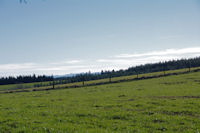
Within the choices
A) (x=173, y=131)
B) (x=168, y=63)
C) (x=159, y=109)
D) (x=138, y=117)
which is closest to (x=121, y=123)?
(x=138, y=117)

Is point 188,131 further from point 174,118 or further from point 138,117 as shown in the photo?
point 138,117

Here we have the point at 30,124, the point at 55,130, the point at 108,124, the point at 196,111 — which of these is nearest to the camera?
the point at 55,130

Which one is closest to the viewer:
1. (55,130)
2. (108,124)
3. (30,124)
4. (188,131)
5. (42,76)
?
(188,131)

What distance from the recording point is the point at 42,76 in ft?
567

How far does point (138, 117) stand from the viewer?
45.7 feet

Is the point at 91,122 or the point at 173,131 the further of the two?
the point at 91,122

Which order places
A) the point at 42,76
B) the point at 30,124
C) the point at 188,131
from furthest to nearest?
the point at 42,76 < the point at 30,124 < the point at 188,131

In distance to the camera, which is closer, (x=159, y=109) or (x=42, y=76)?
(x=159, y=109)

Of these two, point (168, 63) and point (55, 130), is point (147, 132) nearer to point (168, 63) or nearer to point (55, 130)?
point (55, 130)

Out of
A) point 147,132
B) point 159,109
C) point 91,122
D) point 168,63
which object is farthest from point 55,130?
point 168,63

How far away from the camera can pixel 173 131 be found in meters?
10.5

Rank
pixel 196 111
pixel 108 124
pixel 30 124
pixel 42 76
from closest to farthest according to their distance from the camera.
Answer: pixel 108 124 → pixel 30 124 → pixel 196 111 → pixel 42 76

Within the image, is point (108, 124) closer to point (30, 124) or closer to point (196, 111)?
point (30, 124)

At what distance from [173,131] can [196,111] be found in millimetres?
5608
